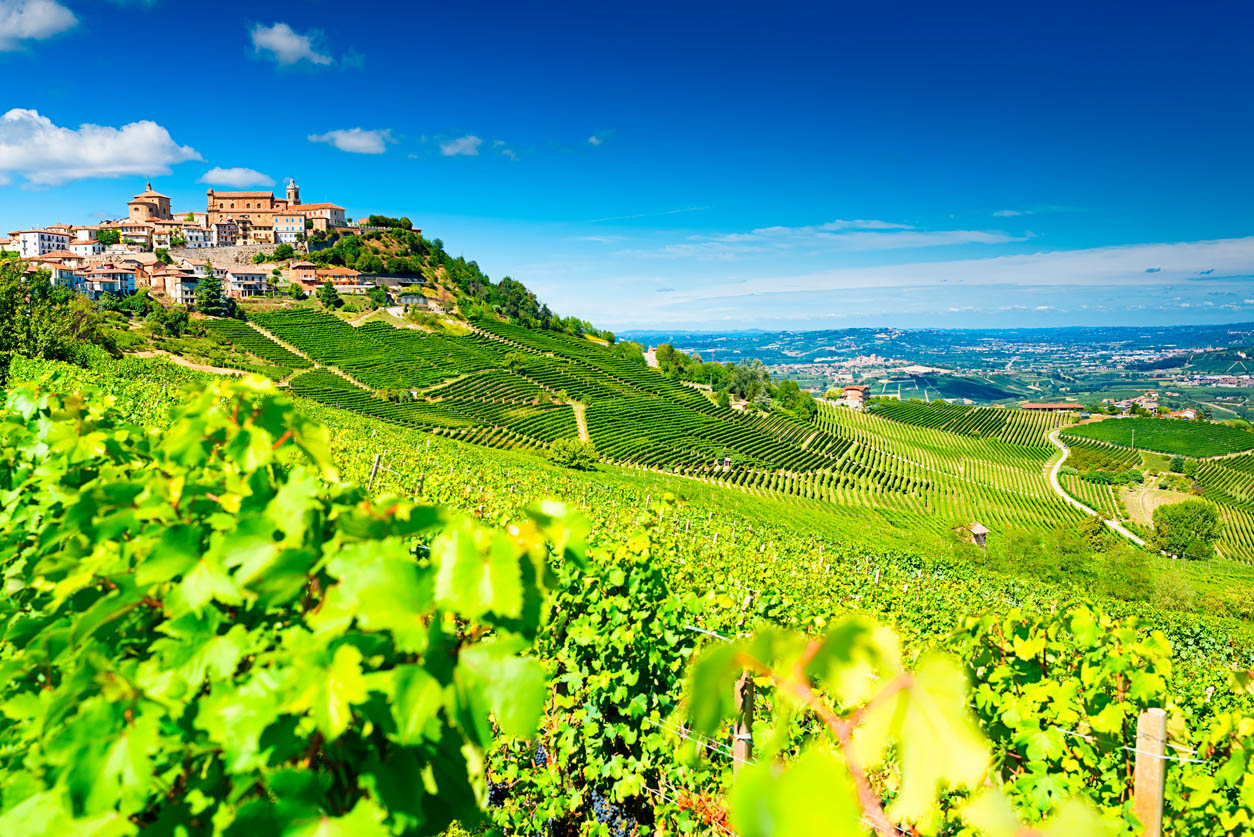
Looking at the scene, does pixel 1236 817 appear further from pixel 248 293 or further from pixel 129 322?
pixel 248 293

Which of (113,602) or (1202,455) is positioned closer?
(113,602)

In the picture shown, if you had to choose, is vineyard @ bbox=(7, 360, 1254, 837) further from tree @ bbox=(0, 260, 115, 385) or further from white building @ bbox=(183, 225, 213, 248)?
white building @ bbox=(183, 225, 213, 248)

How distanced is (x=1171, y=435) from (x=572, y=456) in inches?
3702

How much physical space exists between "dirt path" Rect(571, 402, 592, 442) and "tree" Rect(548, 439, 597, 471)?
875 cm

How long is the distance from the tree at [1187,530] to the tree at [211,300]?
302ft

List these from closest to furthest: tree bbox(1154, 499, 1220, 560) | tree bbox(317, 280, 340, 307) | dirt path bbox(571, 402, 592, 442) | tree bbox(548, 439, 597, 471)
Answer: tree bbox(548, 439, 597, 471) < tree bbox(1154, 499, 1220, 560) < dirt path bbox(571, 402, 592, 442) < tree bbox(317, 280, 340, 307)

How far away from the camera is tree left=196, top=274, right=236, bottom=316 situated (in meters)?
66.5

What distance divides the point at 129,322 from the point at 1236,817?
3024 inches

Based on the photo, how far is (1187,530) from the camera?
4956 cm

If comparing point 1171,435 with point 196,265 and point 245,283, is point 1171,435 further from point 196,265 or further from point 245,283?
point 196,265

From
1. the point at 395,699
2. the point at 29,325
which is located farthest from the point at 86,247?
the point at 395,699

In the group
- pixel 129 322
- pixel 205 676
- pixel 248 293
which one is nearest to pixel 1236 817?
pixel 205 676

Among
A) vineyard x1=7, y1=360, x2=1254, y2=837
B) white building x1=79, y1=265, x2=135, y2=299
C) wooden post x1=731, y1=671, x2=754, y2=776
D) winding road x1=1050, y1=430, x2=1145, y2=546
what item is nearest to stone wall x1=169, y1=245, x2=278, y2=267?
white building x1=79, y1=265, x2=135, y2=299

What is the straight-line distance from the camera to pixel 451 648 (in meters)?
0.92
